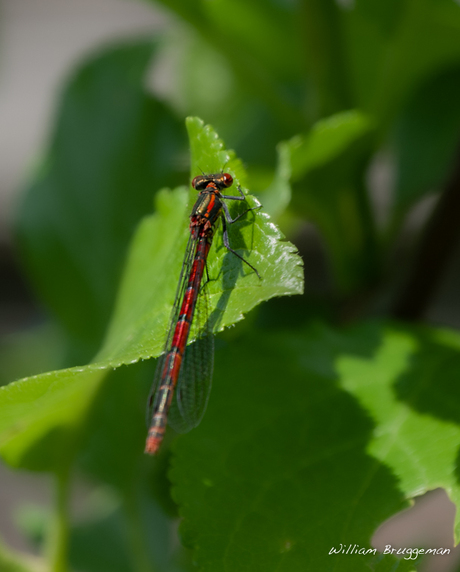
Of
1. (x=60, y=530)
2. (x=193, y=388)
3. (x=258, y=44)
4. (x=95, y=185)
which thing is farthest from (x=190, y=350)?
(x=258, y=44)

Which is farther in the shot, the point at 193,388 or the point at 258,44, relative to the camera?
the point at 258,44

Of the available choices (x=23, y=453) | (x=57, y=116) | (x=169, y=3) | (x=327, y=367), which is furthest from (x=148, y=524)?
(x=169, y=3)

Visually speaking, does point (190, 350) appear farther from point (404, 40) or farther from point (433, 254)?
point (404, 40)

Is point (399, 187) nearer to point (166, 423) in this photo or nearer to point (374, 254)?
point (374, 254)

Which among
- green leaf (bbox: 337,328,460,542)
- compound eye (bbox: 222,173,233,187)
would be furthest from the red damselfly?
green leaf (bbox: 337,328,460,542)

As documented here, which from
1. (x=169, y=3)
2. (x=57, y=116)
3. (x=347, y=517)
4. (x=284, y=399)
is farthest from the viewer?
(x=57, y=116)

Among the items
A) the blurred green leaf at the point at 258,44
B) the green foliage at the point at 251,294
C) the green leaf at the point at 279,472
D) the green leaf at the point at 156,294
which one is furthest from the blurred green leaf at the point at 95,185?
the green leaf at the point at 279,472
